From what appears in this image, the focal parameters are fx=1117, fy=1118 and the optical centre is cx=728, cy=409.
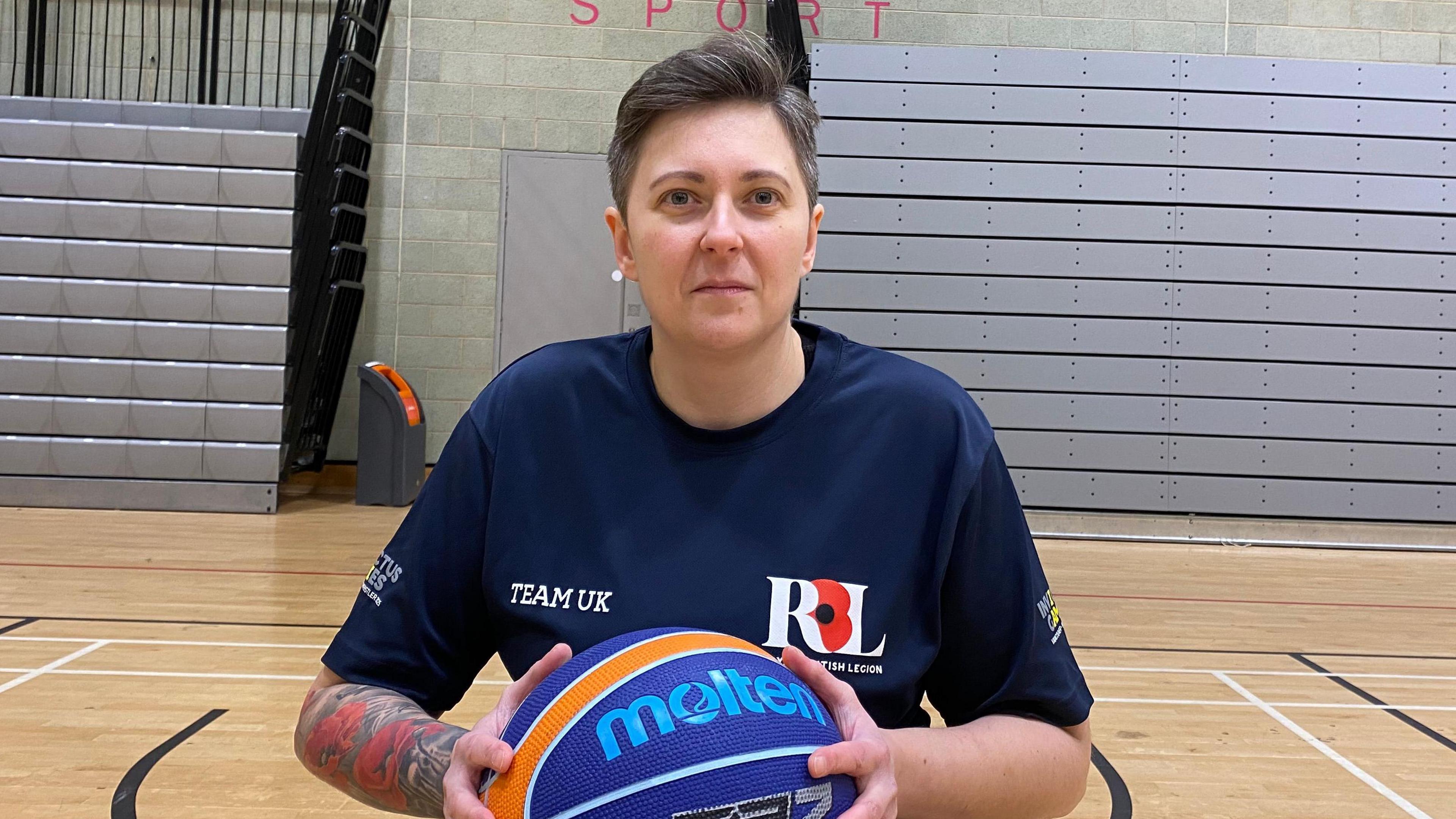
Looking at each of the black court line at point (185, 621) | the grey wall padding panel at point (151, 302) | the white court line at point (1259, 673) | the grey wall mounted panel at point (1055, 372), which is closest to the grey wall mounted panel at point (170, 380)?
the grey wall padding panel at point (151, 302)

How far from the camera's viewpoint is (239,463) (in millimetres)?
6203

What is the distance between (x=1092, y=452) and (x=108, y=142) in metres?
5.87

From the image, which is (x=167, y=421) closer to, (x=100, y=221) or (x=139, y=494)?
(x=139, y=494)

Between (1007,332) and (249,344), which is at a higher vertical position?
(1007,332)

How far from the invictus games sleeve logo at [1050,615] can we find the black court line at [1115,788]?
128 centimetres

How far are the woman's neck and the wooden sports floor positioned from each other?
1500 mm

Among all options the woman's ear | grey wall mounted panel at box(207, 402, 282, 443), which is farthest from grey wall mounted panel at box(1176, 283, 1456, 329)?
the woman's ear

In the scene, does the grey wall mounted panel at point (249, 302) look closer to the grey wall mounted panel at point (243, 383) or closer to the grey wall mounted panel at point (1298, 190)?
the grey wall mounted panel at point (243, 383)

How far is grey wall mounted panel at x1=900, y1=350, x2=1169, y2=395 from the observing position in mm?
6590

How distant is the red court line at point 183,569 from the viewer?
177 inches

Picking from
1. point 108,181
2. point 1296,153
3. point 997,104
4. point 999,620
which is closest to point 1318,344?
point 1296,153

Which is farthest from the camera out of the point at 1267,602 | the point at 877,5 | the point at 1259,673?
the point at 877,5

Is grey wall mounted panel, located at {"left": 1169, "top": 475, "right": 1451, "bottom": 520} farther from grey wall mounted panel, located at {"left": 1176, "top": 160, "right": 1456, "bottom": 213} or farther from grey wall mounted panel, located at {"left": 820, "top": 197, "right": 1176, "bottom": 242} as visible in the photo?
grey wall mounted panel, located at {"left": 1176, "top": 160, "right": 1456, "bottom": 213}

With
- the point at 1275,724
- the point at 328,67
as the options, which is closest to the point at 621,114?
the point at 1275,724
